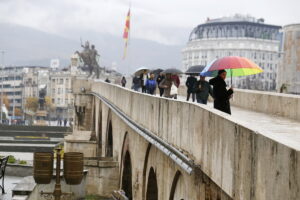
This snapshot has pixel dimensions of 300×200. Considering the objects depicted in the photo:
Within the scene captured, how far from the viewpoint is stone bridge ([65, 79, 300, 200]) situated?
5234mm

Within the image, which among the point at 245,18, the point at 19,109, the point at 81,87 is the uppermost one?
the point at 245,18

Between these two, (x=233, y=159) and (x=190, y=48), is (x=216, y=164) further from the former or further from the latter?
(x=190, y=48)

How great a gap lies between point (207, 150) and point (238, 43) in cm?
15320

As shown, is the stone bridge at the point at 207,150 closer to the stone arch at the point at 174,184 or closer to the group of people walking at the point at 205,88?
the stone arch at the point at 174,184

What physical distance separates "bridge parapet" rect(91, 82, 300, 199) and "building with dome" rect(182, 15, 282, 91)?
470 feet

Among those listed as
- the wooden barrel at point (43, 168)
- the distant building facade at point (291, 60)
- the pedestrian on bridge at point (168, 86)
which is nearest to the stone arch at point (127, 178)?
the pedestrian on bridge at point (168, 86)

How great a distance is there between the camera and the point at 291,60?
5588 centimetres

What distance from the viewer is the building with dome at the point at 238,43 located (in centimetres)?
15750

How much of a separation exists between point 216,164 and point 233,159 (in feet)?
2.59

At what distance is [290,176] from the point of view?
15.6ft

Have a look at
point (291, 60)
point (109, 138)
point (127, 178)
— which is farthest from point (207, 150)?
point (291, 60)

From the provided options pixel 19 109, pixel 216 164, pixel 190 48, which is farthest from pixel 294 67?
pixel 190 48

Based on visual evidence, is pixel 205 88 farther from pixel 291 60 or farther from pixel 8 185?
pixel 291 60

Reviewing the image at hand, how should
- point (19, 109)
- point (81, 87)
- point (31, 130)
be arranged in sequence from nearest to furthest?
point (81, 87) < point (31, 130) < point (19, 109)
